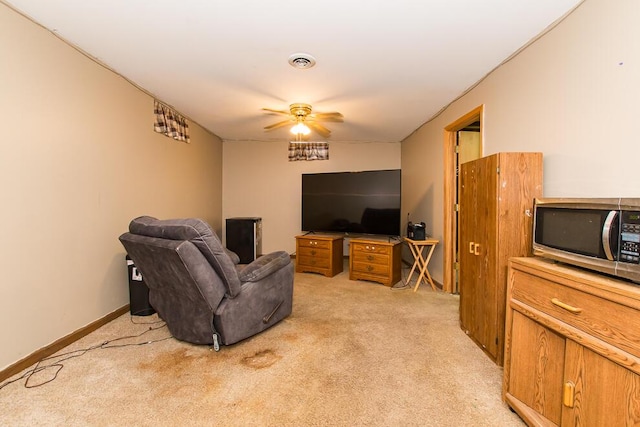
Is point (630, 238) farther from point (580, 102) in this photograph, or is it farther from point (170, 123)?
point (170, 123)

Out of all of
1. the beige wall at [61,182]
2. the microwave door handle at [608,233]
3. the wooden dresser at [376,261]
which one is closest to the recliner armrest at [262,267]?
the beige wall at [61,182]

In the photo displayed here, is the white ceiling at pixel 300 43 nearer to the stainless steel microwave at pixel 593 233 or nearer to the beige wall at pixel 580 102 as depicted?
the beige wall at pixel 580 102

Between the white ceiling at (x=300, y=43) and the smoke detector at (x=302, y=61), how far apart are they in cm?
5

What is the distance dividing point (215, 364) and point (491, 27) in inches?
118

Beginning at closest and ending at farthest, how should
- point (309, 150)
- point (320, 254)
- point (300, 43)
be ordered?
point (300, 43) < point (320, 254) < point (309, 150)

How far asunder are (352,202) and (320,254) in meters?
0.97

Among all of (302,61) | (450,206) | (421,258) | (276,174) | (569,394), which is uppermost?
(302,61)

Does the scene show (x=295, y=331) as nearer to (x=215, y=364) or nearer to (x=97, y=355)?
(x=215, y=364)

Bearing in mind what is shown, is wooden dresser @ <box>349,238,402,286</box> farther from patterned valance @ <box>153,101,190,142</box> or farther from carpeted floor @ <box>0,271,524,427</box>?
patterned valance @ <box>153,101,190,142</box>

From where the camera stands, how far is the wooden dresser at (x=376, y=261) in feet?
13.0

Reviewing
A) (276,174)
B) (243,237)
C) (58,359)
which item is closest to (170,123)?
(243,237)

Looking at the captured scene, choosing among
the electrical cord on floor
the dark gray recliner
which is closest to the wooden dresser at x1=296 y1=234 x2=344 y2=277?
the dark gray recliner

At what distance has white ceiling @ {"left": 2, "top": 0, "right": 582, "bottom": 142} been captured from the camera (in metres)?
1.80

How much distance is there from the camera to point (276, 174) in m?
5.59
